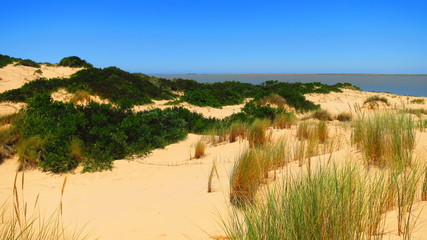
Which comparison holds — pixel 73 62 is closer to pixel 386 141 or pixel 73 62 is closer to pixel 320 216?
pixel 386 141

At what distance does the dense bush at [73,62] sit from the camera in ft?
78.3

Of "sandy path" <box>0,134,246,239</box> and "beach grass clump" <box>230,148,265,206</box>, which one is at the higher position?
"beach grass clump" <box>230,148,265,206</box>

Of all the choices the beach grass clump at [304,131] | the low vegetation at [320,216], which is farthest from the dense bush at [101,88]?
the low vegetation at [320,216]

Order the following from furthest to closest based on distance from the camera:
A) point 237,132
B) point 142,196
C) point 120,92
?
point 120,92, point 237,132, point 142,196

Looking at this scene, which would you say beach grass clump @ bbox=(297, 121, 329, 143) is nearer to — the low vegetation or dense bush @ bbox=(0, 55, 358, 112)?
the low vegetation

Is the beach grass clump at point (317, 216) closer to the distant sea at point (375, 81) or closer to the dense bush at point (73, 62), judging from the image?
the dense bush at point (73, 62)

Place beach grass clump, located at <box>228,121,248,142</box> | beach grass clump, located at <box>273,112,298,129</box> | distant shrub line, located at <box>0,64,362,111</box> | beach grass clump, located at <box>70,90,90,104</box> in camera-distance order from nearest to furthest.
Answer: beach grass clump, located at <box>228,121,248,142</box>
beach grass clump, located at <box>273,112,298,129</box>
beach grass clump, located at <box>70,90,90,104</box>
distant shrub line, located at <box>0,64,362,111</box>

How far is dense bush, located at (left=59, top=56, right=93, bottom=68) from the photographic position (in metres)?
23.9

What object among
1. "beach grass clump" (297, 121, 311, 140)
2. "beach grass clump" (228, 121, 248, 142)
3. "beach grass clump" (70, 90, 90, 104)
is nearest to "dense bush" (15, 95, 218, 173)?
"beach grass clump" (228, 121, 248, 142)

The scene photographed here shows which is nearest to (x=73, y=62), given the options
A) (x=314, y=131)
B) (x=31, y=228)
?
(x=314, y=131)

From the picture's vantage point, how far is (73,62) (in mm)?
24000

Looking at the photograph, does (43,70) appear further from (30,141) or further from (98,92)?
(30,141)

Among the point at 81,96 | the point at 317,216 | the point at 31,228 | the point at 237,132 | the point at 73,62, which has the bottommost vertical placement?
the point at 237,132

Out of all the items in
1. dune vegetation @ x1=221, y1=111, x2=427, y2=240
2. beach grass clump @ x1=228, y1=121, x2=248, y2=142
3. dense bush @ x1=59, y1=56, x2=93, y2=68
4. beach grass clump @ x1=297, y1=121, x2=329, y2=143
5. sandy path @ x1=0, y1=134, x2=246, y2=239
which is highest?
dense bush @ x1=59, y1=56, x2=93, y2=68
